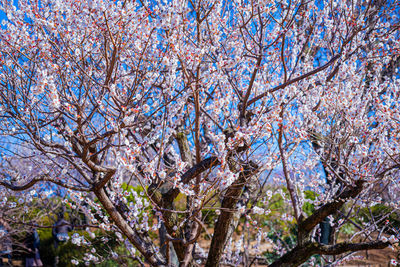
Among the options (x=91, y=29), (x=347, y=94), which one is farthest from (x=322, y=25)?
(x=91, y=29)

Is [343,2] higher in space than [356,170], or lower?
higher

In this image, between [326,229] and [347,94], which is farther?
[326,229]

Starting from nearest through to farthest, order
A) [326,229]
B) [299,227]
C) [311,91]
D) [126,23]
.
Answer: [126,23] → [299,227] → [311,91] → [326,229]

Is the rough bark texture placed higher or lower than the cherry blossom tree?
lower

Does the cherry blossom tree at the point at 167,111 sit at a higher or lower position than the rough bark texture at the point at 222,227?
higher

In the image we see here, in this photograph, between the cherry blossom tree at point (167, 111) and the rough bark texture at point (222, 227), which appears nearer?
the cherry blossom tree at point (167, 111)

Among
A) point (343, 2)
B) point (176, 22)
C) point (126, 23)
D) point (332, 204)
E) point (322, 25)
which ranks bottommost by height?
point (332, 204)

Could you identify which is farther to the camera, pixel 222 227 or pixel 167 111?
pixel 222 227

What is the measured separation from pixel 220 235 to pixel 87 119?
5.86 feet

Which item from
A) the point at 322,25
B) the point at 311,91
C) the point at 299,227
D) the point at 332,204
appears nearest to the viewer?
the point at 332,204

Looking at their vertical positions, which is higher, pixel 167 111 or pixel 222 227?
pixel 167 111

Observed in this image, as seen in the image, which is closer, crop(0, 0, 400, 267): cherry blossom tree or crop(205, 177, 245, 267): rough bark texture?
crop(0, 0, 400, 267): cherry blossom tree

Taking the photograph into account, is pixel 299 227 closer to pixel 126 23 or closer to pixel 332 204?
pixel 332 204

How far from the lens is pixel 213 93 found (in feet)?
13.7
